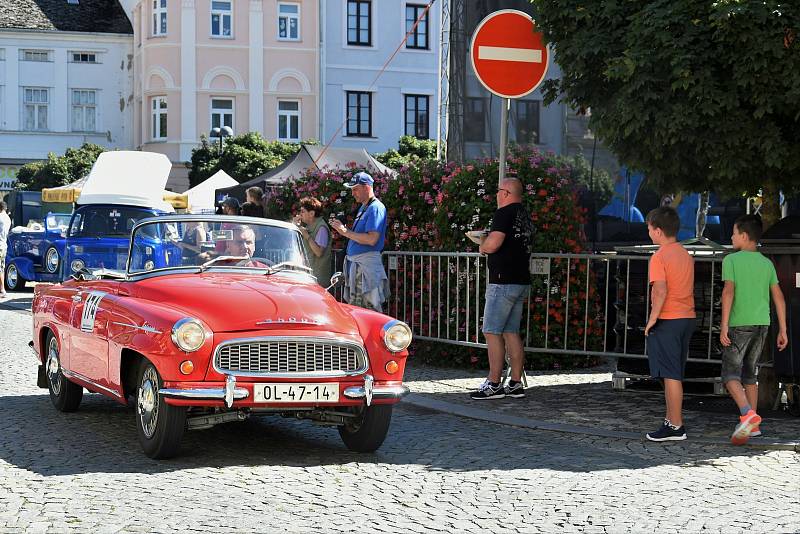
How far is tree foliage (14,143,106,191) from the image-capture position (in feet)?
152

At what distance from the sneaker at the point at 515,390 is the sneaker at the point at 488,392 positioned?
58 millimetres

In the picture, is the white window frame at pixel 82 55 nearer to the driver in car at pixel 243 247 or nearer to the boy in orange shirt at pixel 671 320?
the driver in car at pixel 243 247

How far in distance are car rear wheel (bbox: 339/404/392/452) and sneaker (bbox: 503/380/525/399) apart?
8.78 ft

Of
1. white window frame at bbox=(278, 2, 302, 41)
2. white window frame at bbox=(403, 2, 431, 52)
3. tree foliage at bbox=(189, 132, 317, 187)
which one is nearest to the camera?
tree foliage at bbox=(189, 132, 317, 187)

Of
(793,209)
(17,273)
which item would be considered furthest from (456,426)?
(17,273)

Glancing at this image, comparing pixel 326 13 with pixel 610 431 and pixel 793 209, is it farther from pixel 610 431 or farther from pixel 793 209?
pixel 610 431

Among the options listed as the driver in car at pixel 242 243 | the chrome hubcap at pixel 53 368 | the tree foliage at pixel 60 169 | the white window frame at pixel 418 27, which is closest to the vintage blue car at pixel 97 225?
the chrome hubcap at pixel 53 368

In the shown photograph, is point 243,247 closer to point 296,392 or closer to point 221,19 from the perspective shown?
point 296,392

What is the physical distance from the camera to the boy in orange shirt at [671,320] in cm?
813

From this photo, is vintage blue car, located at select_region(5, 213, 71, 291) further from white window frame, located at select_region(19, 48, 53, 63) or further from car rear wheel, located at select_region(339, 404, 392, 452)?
white window frame, located at select_region(19, 48, 53, 63)

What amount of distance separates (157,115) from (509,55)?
39.9 meters

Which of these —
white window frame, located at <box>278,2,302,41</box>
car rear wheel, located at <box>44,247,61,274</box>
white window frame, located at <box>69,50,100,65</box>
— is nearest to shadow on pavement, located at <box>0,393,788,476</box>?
car rear wheel, located at <box>44,247,61,274</box>

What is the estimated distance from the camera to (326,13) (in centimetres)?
4847

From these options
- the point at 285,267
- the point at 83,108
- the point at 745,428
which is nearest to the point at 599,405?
the point at 745,428
